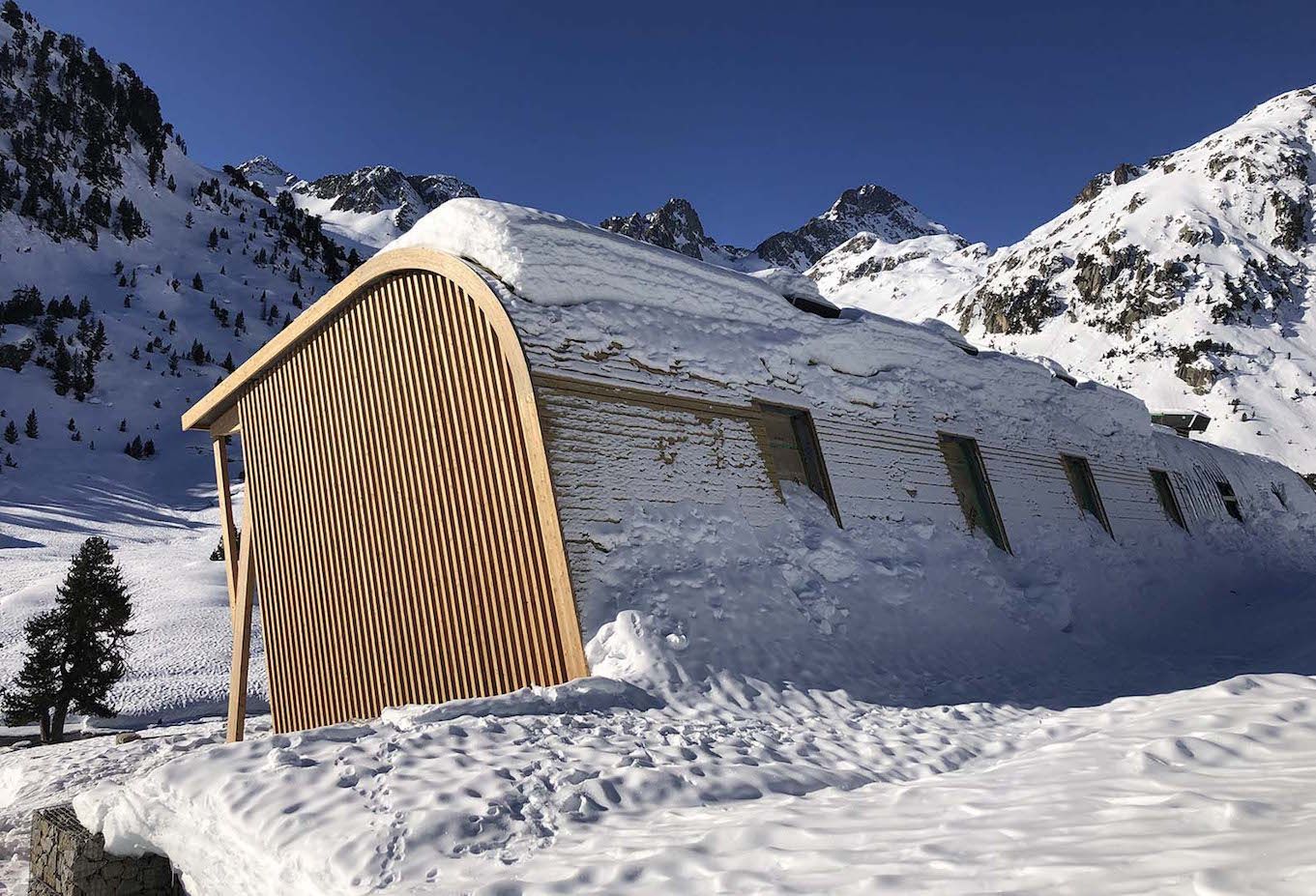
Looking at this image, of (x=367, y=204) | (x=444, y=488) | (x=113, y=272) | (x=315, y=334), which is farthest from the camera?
(x=367, y=204)

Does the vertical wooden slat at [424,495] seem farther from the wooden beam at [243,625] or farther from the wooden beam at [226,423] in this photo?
the wooden beam at [226,423]

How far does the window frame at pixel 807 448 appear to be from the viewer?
32.3 feet

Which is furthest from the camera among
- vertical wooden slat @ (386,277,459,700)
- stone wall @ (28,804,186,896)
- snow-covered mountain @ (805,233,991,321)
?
snow-covered mountain @ (805,233,991,321)

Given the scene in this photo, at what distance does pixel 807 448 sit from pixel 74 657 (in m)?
23.0

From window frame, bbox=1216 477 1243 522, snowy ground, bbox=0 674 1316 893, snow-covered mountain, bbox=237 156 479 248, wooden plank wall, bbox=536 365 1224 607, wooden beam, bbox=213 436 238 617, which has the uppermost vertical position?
snow-covered mountain, bbox=237 156 479 248

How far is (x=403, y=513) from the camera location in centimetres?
876

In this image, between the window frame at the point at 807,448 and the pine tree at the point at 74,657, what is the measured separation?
20430mm

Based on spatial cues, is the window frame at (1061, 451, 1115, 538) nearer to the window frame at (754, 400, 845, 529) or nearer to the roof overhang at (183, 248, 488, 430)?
the window frame at (754, 400, 845, 529)

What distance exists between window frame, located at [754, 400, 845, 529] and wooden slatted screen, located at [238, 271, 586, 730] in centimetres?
361

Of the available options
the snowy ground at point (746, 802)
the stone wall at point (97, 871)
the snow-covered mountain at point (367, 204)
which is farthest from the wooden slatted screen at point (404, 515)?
the snow-covered mountain at point (367, 204)

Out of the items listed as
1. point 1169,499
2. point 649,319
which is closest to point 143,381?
point 649,319

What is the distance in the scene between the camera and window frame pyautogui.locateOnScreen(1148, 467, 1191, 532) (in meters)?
18.2

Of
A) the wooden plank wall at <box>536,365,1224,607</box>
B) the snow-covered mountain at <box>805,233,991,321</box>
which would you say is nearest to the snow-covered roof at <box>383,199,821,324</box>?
the wooden plank wall at <box>536,365,1224,607</box>

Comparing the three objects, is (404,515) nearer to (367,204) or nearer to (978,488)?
(978,488)
